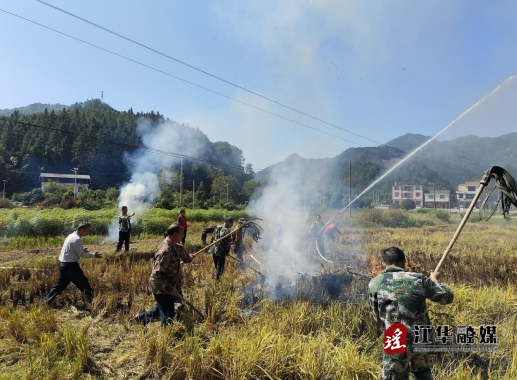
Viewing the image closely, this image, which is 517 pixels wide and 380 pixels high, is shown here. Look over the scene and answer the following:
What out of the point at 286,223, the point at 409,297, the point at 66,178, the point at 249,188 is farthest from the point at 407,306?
the point at 66,178

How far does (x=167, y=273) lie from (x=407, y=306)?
3178mm

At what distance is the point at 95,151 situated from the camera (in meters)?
55.4

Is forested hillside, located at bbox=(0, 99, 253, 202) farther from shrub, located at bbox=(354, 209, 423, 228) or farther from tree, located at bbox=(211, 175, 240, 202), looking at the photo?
shrub, located at bbox=(354, 209, 423, 228)

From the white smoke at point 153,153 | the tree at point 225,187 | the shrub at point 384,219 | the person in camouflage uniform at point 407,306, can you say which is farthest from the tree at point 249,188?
the person in camouflage uniform at point 407,306

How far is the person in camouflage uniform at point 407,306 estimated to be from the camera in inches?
113

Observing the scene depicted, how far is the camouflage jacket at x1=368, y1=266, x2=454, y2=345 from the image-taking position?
9.37 feet

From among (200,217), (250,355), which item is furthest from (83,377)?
(200,217)

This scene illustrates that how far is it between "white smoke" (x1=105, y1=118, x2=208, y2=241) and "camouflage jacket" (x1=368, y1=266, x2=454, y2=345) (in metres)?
21.9

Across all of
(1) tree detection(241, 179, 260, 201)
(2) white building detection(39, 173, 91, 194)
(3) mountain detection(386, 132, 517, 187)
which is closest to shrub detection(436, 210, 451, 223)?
(1) tree detection(241, 179, 260, 201)

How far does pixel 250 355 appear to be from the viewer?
3588mm

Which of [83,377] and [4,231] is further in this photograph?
[4,231]

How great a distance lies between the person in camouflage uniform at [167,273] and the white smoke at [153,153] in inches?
761

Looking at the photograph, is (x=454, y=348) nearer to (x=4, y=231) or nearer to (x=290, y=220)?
(x=290, y=220)

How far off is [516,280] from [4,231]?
19.7 m
